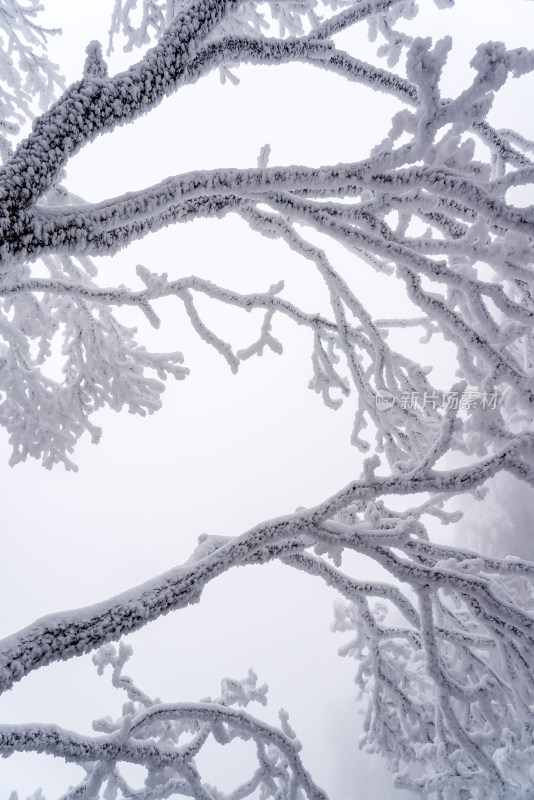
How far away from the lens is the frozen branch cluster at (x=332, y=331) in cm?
142

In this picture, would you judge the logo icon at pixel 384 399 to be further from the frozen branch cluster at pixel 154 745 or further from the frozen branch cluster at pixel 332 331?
the frozen branch cluster at pixel 154 745

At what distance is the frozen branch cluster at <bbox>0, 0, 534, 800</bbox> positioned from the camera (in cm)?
142

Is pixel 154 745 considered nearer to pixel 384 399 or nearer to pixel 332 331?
pixel 384 399

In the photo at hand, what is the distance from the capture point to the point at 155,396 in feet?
12.9

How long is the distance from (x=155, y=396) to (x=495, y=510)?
51.7ft

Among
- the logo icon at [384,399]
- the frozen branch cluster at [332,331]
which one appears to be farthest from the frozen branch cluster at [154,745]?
the logo icon at [384,399]

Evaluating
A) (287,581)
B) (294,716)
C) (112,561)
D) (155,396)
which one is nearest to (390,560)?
(155,396)

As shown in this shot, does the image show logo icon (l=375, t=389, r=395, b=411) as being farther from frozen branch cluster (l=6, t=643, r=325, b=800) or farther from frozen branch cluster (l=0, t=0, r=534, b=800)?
frozen branch cluster (l=6, t=643, r=325, b=800)

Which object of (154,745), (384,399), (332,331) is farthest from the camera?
(332,331)

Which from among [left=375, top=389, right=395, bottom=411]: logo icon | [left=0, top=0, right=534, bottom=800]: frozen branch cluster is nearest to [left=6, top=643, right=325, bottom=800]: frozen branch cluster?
[left=0, top=0, right=534, bottom=800]: frozen branch cluster

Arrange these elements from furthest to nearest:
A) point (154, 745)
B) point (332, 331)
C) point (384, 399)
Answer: point (332, 331) → point (384, 399) → point (154, 745)

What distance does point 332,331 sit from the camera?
11.5 feet

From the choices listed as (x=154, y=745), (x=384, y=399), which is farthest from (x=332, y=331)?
(x=154, y=745)

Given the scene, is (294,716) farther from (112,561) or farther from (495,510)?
(112,561)
